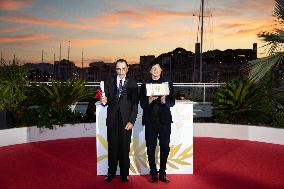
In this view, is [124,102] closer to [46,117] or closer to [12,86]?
[46,117]

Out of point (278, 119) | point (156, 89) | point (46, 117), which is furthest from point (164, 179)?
point (278, 119)

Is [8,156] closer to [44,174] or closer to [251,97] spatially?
[44,174]

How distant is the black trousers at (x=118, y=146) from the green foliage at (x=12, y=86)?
4748 millimetres

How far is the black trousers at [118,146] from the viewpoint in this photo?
18.1ft

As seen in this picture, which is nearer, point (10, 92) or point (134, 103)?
point (134, 103)

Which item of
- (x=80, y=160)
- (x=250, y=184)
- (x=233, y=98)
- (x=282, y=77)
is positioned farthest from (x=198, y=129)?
(x=250, y=184)

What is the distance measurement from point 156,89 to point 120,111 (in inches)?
23.9

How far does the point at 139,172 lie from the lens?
6016 mm

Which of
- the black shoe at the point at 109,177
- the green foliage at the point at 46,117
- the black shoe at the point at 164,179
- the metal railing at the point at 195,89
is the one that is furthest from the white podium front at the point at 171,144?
the metal railing at the point at 195,89

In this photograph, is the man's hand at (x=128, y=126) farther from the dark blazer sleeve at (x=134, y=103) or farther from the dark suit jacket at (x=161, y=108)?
the dark suit jacket at (x=161, y=108)

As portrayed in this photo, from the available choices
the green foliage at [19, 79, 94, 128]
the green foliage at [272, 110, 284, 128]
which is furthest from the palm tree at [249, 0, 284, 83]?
the green foliage at [19, 79, 94, 128]

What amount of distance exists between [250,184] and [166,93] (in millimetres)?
1737

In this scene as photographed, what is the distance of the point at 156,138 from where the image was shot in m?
5.52

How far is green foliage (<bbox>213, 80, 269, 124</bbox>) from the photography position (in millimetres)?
10023
